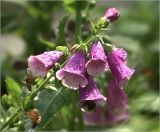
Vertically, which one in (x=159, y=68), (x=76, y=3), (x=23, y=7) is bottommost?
(x=159, y=68)

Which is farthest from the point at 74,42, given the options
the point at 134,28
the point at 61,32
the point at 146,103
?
the point at 134,28

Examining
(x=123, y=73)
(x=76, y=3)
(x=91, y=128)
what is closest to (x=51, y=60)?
(x=123, y=73)

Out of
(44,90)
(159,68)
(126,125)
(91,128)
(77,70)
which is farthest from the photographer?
(159,68)

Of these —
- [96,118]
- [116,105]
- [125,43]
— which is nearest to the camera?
[116,105]

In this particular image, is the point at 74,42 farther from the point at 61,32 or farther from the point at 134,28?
the point at 134,28

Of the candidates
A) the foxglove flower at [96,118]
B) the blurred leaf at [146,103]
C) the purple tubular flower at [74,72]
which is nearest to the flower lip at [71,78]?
the purple tubular flower at [74,72]

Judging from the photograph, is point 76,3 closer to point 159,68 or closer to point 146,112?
point 146,112

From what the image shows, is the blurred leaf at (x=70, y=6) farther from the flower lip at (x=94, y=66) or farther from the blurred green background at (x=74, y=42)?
the flower lip at (x=94, y=66)
